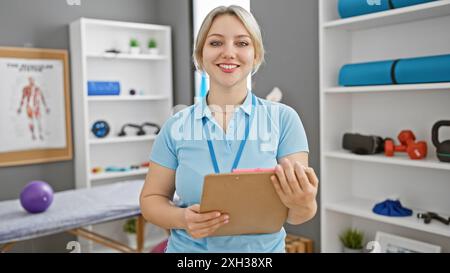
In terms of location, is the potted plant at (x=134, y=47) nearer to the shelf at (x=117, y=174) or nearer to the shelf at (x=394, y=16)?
the shelf at (x=117, y=174)

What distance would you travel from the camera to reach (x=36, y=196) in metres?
1.26

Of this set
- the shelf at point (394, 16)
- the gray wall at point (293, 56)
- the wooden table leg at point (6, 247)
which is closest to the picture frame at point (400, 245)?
the gray wall at point (293, 56)

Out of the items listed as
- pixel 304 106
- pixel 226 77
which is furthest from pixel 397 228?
pixel 226 77

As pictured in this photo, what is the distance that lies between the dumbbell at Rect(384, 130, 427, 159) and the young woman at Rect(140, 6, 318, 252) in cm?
50

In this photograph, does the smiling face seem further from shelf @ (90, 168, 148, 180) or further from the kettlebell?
the kettlebell

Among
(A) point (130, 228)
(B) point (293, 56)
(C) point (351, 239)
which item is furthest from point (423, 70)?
(A) point (130, 228)

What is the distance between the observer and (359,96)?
3.60 ft

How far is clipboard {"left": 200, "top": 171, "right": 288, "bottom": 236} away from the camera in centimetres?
49

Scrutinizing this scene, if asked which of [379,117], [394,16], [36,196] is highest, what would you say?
[394,16]

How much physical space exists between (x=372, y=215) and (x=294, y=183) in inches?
24.9

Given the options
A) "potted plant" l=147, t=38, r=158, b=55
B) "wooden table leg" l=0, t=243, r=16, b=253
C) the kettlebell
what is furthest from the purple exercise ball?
the kettlebell

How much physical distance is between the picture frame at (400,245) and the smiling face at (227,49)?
699 mm

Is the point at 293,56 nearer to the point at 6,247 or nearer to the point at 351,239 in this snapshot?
the point at 351,239

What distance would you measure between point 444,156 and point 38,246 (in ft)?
3.61
